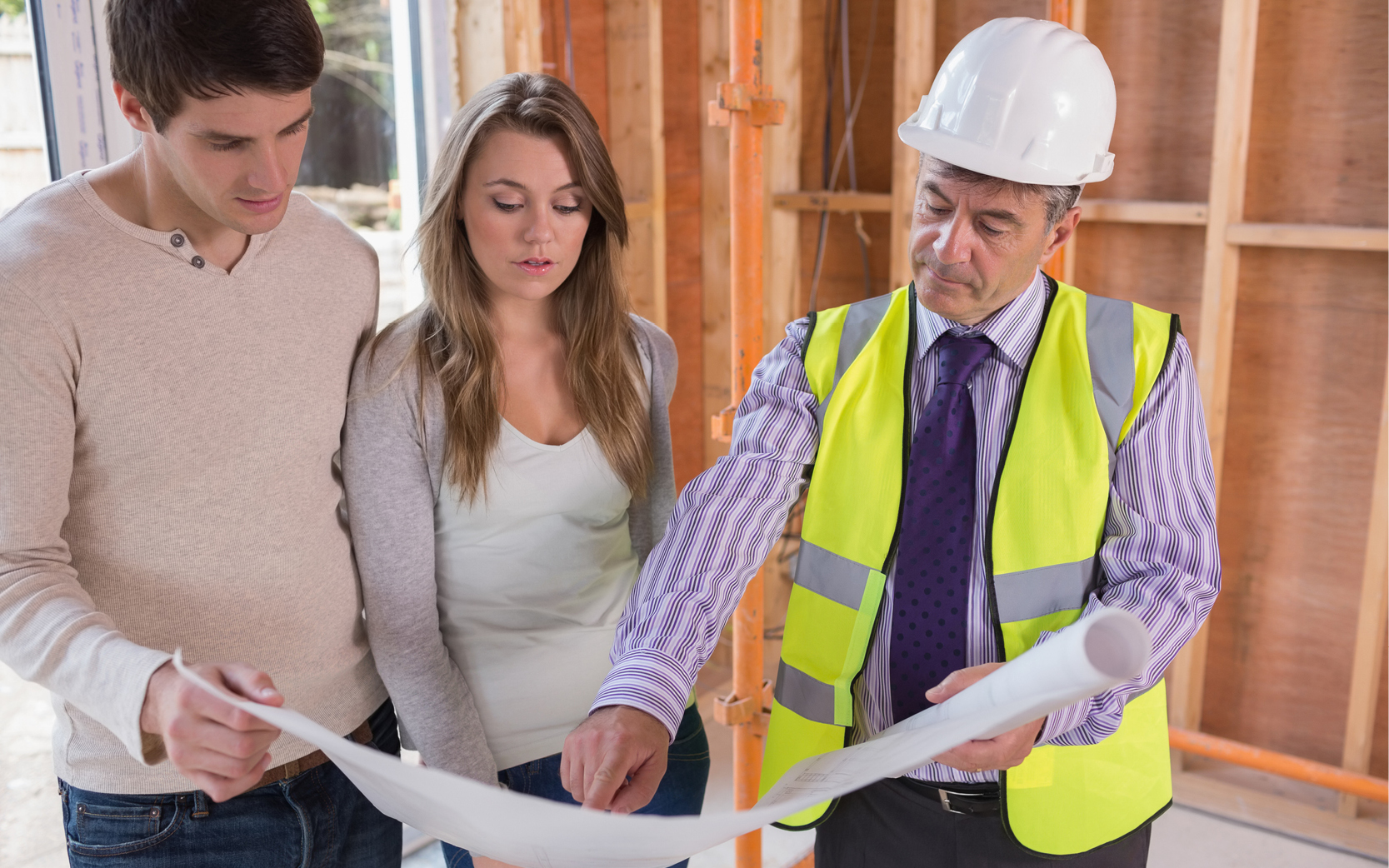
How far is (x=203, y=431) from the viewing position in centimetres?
120

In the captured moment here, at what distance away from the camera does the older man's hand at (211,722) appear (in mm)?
951

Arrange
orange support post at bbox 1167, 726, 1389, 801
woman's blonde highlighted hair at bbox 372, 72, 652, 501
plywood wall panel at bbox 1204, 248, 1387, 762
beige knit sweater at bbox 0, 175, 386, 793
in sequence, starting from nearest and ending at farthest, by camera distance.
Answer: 1. beige knit sweater at bbox 0, 175, 386, 793
2. woman's blonde highlighted hair at bbox 372, 72, 652, 501
3. orange support post at bbox 1167, 726, 1389, 801
4. plywood wall panel at bbox 1204, 248, 1387, 762

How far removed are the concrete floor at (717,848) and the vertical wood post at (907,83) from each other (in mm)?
1627

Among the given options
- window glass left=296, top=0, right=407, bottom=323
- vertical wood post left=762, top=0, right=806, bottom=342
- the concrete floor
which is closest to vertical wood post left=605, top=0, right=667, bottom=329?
vertical wood post left=762, top=0, right=806, bottom=342

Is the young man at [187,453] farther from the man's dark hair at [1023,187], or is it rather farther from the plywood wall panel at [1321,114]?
the plywood wall panel at [1321,114]

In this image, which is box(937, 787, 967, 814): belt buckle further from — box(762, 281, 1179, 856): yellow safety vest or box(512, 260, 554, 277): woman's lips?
box(512, 260, 554, 277): woman's lips

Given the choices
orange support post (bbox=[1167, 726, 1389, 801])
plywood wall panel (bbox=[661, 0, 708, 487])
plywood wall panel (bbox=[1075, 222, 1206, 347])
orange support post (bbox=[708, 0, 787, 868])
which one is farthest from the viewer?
plywood wall panel (bbox=[661, 0, 708, 487])

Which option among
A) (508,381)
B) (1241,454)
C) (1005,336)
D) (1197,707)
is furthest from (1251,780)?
(508,381)

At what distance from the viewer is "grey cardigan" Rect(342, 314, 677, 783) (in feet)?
4.36

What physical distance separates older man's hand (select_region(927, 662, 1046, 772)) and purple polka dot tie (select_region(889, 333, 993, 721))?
18 cm

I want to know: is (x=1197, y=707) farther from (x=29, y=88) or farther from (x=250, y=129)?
(x=29, y=88)

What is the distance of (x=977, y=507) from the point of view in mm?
1261

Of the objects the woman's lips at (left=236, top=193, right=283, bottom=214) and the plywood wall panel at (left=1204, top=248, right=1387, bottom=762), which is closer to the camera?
the woman's lips at (left=236, top=193, right=283, bottom=214)

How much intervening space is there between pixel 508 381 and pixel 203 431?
1.32 ft
